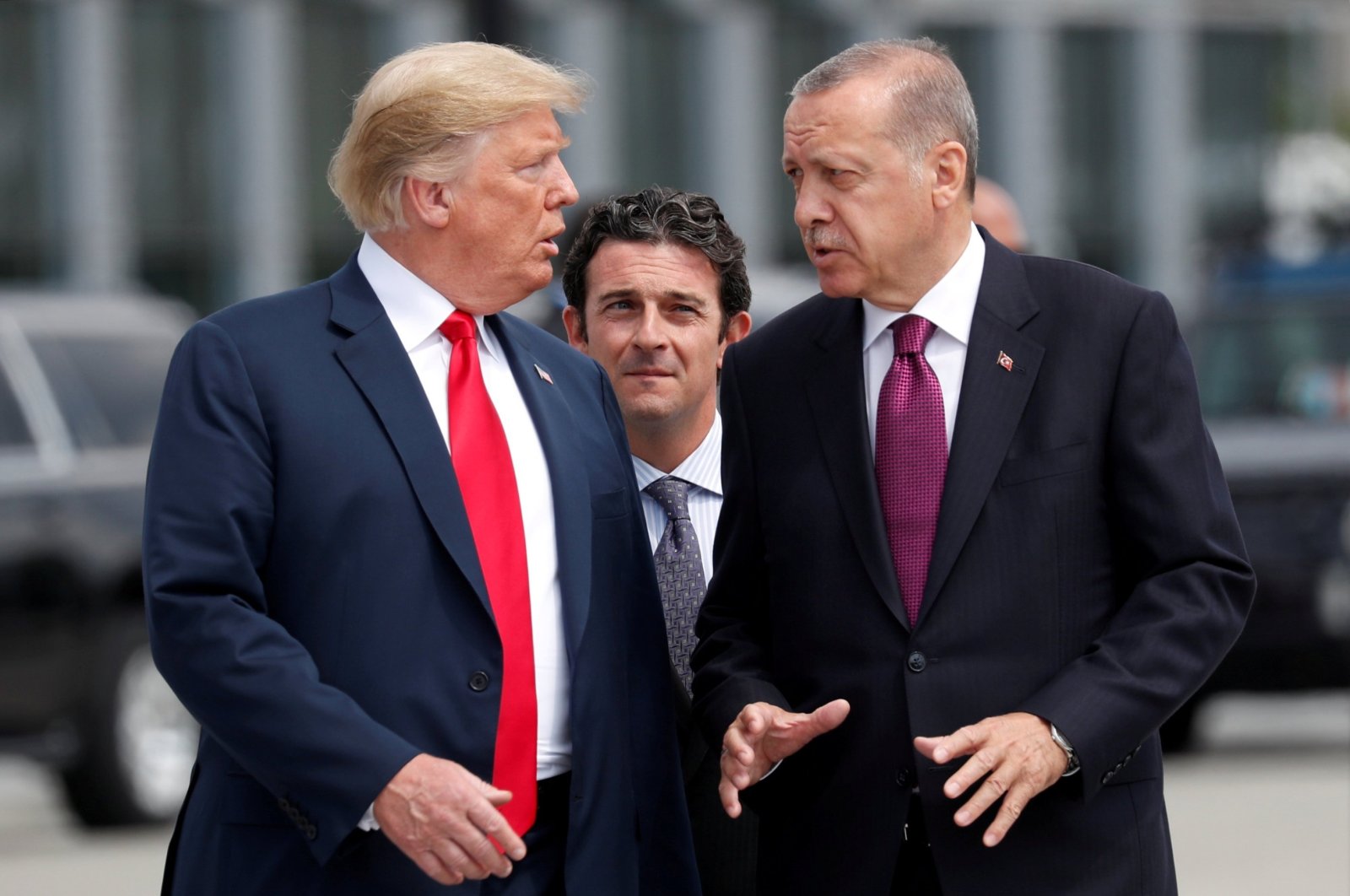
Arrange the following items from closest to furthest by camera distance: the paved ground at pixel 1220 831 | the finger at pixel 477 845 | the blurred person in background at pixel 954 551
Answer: the finger at pixel 477 845
the blurred person in background at pixel 954 551
the paved ground at pixel 1220 831

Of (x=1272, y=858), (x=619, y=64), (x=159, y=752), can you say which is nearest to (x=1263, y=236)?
(x=1272, y=858)

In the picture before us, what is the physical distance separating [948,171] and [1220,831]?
18.9 ft

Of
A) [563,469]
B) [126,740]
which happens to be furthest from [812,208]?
[126,740]

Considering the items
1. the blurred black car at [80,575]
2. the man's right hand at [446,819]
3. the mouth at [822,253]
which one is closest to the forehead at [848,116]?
the mouth at [822,253]

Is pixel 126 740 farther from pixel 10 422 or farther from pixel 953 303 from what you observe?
pixel 953 303

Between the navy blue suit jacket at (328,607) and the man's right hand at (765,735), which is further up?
the navy blue suit jacket at (328,607)

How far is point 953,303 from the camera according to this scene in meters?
3.85

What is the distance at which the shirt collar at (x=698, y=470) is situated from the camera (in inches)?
177

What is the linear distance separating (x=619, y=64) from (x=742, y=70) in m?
1.76

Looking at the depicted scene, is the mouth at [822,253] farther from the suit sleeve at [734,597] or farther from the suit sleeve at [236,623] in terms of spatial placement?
the suit sleeve at [236,623]

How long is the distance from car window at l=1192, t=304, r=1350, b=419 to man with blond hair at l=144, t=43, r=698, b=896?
805 cm

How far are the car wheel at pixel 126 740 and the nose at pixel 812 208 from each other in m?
6.21

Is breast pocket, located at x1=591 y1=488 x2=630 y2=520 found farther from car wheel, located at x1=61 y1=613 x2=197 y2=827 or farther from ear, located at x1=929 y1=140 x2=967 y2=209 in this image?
car wheel, located at x1=61 y1=613 x2=197 y2=827

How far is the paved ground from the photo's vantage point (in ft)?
26.9
